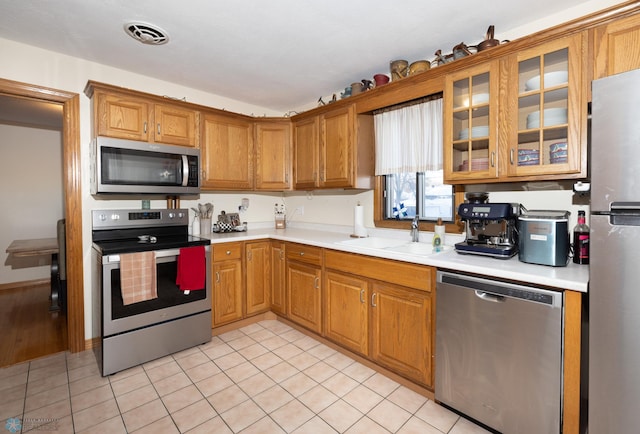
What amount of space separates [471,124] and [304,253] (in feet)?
5.49

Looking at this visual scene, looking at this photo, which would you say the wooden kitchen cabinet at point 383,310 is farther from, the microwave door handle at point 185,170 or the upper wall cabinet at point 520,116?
the microwave door handle at point 185,170

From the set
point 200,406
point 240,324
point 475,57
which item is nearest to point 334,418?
point 200,406

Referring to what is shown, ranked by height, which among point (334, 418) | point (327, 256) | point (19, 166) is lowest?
point (334, 418)

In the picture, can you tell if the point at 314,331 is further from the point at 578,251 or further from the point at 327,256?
the point at 578,251

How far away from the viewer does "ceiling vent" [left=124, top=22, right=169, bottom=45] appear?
2072 mm

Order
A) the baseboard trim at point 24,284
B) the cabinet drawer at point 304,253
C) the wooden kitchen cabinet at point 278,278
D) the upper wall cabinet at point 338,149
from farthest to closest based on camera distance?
the baseboard trim at point 24,284 → the wooden kitchen cabinet at point 278,278 → the upper wall cabinet at point 338,149 → the cabinet drawer at point 304,253

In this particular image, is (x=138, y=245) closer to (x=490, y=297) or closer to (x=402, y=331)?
(x=402, y=331)

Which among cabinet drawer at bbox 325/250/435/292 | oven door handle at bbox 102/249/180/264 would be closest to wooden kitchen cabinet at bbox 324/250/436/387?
cabinet drawer at bbox 325/250/435/292

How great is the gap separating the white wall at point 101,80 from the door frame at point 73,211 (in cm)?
4

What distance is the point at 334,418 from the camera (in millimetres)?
1812

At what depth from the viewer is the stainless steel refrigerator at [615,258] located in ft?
4.05

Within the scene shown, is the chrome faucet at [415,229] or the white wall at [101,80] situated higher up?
the white wall at [101,80]

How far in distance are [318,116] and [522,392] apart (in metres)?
2.67

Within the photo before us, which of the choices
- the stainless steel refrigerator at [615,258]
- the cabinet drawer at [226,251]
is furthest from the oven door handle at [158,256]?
the stainless steel refrigerator at [615,258]
